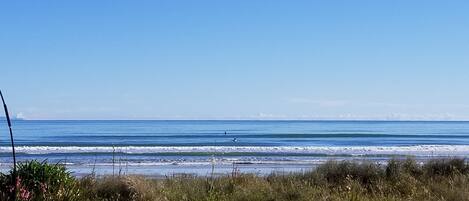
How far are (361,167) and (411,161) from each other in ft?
4.54

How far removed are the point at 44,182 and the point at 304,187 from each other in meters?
4.25

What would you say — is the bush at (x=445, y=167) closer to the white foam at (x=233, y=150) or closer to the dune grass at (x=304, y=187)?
the dune grass at (x=304, y=187)

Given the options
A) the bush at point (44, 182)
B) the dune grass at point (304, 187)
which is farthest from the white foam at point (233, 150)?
the bush at point (44, 182)

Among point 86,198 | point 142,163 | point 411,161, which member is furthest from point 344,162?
point 142,163

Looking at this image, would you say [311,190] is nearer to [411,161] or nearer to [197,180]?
[197,180]

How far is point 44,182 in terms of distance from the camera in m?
9.64

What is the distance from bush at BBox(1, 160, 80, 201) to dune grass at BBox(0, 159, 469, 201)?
0.80ft

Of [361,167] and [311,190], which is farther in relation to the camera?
[361,167]

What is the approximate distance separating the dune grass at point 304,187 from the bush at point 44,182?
9.6 inches

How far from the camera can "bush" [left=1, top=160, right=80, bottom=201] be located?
9.27 metres

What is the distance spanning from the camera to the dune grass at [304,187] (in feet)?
33.1

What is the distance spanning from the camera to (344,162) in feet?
46.7

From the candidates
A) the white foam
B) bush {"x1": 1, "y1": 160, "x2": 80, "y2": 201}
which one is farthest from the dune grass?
the white foam

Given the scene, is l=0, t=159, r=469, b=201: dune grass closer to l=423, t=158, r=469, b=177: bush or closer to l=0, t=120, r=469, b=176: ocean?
l=423, t=158, r=469, b=177: bush
